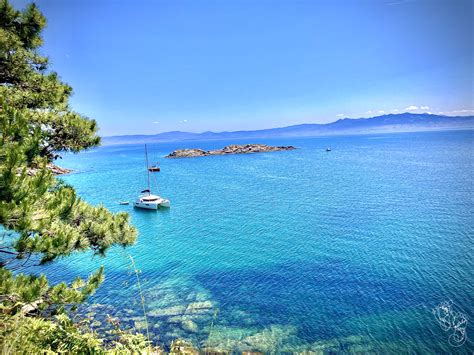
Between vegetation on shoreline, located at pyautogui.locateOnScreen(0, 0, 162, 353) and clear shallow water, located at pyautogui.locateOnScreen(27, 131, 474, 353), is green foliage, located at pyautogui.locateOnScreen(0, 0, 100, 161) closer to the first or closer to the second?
vegetation on shoreline, located at pyautogui.locateOnScreen(0, 0, 162, 353)

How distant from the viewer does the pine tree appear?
5.01 meters

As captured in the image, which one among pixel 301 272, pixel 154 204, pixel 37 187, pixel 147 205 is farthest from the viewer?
pixel 147 205

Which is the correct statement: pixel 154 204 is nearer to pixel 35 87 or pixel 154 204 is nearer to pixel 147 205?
pixel 147 205

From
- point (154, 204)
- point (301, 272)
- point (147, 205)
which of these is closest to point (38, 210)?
point (301, 272)

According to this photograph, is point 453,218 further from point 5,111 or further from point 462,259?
point 5,111

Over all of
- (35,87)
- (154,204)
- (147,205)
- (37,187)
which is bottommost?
(147,205)

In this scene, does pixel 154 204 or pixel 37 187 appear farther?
pixel 154 204

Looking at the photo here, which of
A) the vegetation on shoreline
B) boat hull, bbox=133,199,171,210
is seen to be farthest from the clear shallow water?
the vegetation on shoreline

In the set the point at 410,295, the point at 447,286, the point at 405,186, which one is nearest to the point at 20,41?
the point at 410,295

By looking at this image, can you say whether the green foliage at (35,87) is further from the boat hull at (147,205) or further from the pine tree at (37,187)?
the boat hull at (147,205)

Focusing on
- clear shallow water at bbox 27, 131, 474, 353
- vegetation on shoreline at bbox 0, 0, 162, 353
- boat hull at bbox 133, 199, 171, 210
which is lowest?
clear shallow water at bbox 27, 131, 474, 353

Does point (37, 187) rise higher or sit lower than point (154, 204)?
higher

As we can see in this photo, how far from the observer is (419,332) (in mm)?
12930

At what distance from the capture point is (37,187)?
5.32m
